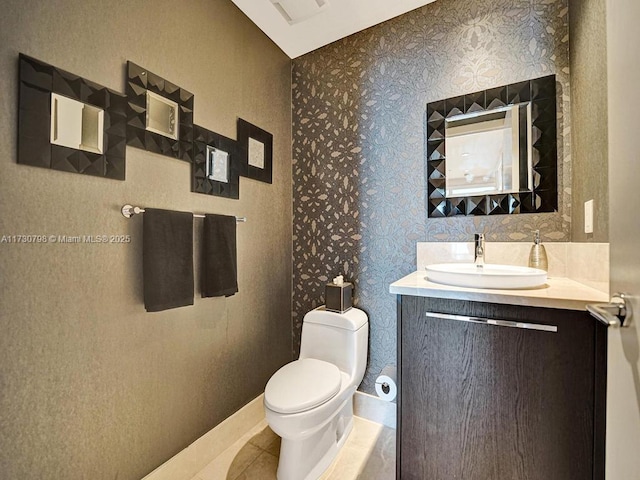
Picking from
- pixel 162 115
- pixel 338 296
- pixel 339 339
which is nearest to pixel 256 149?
pixel 162 115

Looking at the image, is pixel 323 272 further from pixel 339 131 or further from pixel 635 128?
pixel 635 128

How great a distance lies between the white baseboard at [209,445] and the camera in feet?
4.17

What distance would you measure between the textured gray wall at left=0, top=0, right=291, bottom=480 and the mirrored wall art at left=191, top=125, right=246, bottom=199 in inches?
2.2

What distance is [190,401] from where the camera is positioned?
140 centimetres

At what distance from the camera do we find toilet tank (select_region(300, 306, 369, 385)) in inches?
64.8

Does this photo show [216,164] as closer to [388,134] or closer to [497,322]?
[388,134]

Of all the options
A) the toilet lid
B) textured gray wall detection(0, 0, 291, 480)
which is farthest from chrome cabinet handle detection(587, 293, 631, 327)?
textured gray wall detection(0, 0, 291, 480)

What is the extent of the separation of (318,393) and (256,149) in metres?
1.46

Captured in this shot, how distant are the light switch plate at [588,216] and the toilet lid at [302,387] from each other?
4.21ft

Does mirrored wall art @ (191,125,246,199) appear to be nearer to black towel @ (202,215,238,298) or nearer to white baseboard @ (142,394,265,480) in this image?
black towel @ (202,215,238,298)

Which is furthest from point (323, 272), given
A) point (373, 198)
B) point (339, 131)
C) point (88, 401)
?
point (88, 401)

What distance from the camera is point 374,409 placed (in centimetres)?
178

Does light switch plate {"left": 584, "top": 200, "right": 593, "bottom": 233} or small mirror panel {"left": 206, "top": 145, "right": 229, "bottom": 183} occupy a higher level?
small mirror panel {"left": 206, "top": 145, "right": 229, "bottom": 183}

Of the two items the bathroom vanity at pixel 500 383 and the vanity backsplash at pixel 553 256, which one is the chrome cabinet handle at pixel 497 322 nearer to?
the bathroom vanity at pixel 500 383
